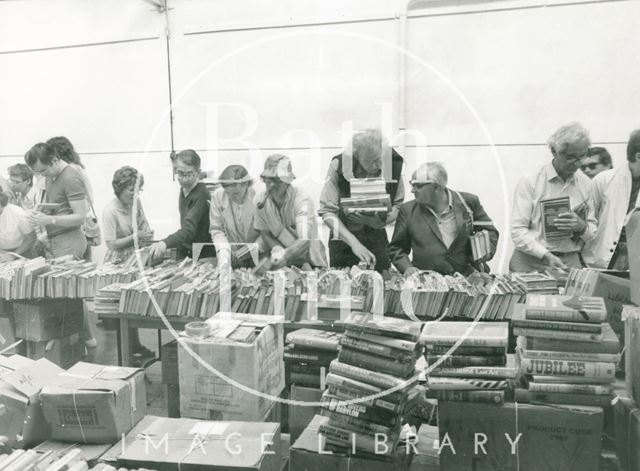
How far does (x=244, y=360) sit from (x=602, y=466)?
1.51 m

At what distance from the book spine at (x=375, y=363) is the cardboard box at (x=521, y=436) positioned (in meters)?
0.24

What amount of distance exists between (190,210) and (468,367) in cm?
258

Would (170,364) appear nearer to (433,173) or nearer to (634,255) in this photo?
(433,173)

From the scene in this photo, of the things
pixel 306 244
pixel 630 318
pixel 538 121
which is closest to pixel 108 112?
pixel 306 244

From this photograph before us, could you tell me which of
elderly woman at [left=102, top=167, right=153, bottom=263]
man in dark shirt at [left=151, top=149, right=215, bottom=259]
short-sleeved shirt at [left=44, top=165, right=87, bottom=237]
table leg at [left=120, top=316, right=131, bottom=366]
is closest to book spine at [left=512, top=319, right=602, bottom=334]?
table leg at [left=120, top=316, right=131, bottom=366]

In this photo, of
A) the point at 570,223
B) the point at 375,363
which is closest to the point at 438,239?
the point at 570,223

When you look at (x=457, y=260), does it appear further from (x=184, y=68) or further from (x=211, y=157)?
(x=184, y=68)

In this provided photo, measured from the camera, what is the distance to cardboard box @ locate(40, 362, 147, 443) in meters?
2.25

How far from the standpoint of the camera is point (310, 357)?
2.80 m

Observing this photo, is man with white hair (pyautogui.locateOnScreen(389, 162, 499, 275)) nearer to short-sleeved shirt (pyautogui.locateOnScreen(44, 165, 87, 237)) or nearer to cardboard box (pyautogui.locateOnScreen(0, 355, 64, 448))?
cardboard box (pyautogui.locateOnScreen(0, 355, 64, 448))

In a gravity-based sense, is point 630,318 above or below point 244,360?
above

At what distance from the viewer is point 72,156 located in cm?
461

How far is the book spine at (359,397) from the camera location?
86.3 inches

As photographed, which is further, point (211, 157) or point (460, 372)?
point (211, 157)
